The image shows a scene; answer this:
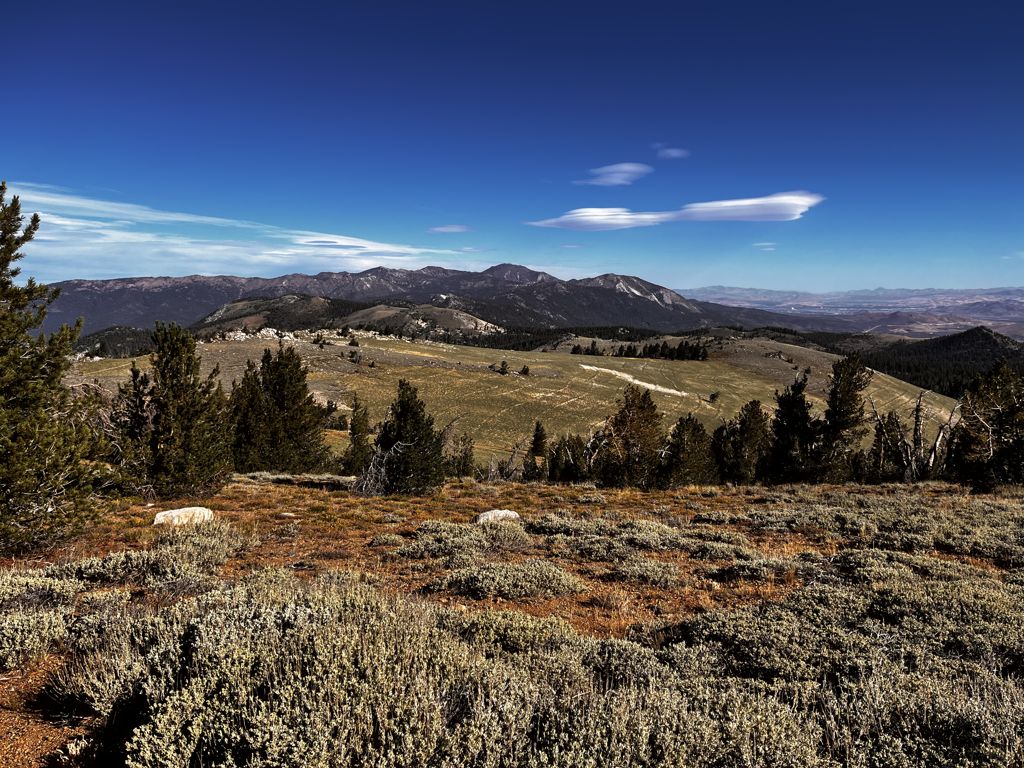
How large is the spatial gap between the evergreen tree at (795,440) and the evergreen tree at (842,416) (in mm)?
742

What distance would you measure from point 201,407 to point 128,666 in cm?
1649

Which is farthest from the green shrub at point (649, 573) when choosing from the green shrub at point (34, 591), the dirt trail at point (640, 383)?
the dirt trail at point (640, 383)

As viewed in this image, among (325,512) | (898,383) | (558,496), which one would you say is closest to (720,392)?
(898,383)

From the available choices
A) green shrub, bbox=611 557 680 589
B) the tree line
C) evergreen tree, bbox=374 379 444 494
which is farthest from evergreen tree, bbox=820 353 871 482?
green shrub, bbox=611 557 680 589

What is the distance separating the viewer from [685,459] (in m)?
43.5

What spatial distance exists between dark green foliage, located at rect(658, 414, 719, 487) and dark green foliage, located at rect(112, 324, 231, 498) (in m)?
34.7

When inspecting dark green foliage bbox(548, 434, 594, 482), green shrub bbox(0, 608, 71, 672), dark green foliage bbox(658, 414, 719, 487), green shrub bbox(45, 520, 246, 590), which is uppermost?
green shrub bbox(0, 608, 71, 672)

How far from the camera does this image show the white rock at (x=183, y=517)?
45.0ft

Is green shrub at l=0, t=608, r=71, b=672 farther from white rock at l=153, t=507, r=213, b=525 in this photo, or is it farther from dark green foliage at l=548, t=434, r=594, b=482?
dark green foliage at l=548, t=434, r=594, b=482

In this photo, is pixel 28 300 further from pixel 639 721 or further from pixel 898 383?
pixel 898 383

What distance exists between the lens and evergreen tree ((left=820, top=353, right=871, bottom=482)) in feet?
121

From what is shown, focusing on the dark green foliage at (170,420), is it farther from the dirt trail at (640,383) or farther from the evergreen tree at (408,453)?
the dirt trail at (640,383)

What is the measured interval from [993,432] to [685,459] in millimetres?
20082

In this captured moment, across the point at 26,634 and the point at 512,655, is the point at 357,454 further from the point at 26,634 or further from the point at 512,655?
the point at 512,655
